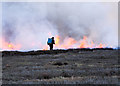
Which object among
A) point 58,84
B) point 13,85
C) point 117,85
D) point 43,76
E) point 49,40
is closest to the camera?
point 117,85

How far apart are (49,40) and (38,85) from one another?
5025 centimetres

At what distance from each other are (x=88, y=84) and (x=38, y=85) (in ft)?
7.58

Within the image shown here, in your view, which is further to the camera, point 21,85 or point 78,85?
point 21,85

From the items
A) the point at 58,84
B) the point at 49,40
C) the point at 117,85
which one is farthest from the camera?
the point at 49,40

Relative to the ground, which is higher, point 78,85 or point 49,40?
point 49,40

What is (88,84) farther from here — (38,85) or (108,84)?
(38,85)

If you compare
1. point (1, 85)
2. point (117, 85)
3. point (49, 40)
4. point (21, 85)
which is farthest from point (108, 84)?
point (49, 40)

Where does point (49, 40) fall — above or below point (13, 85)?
above

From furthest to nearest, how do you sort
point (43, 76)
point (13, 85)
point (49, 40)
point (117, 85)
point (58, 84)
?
1. point (49, 40)
2. point (43, 76)
3. point (13, 85)
4. point (58, 84)
5. point (117, 85)

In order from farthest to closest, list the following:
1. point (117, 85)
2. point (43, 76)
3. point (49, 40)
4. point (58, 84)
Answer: point (49, 40) → point (43, 76) → point (58, 84) → point (117, 85)

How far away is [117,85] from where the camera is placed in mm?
9766

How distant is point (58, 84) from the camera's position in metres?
10.4

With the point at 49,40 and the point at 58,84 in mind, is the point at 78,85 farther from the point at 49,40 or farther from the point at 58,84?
the point at 49,40

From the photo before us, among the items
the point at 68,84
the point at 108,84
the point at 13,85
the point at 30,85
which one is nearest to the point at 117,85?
the point at 108,84
